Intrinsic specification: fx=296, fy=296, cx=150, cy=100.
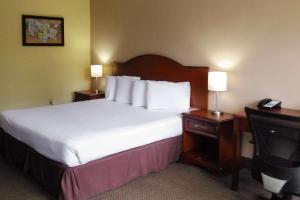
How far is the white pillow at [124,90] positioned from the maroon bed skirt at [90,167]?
1.09 m

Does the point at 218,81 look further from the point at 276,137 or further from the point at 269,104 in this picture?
the point at 276,137

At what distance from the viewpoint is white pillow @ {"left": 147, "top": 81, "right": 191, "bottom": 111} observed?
12.2 feet

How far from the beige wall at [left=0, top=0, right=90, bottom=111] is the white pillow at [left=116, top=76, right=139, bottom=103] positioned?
1421 mm

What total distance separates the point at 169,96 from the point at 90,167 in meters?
1.47

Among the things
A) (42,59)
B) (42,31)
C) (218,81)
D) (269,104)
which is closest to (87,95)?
(42,59)

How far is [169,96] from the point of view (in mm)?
3723

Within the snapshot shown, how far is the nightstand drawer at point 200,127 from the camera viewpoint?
3152mm

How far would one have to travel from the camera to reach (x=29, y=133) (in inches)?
115

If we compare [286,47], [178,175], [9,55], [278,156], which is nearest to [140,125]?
[178,175]

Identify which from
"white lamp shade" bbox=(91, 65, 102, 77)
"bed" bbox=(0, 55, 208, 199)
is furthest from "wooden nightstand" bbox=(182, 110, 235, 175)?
"white lamp shade" bbox=(91, 65, 102, 77)

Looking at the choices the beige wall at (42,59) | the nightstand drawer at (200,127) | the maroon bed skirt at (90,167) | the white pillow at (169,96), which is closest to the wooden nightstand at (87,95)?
the beige wall at (42,59)

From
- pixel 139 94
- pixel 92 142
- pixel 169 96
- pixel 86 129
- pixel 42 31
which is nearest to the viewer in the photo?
pixel 92 142

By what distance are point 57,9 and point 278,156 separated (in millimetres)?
4214

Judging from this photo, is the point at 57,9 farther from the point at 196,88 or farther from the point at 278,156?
the point at 278,156
